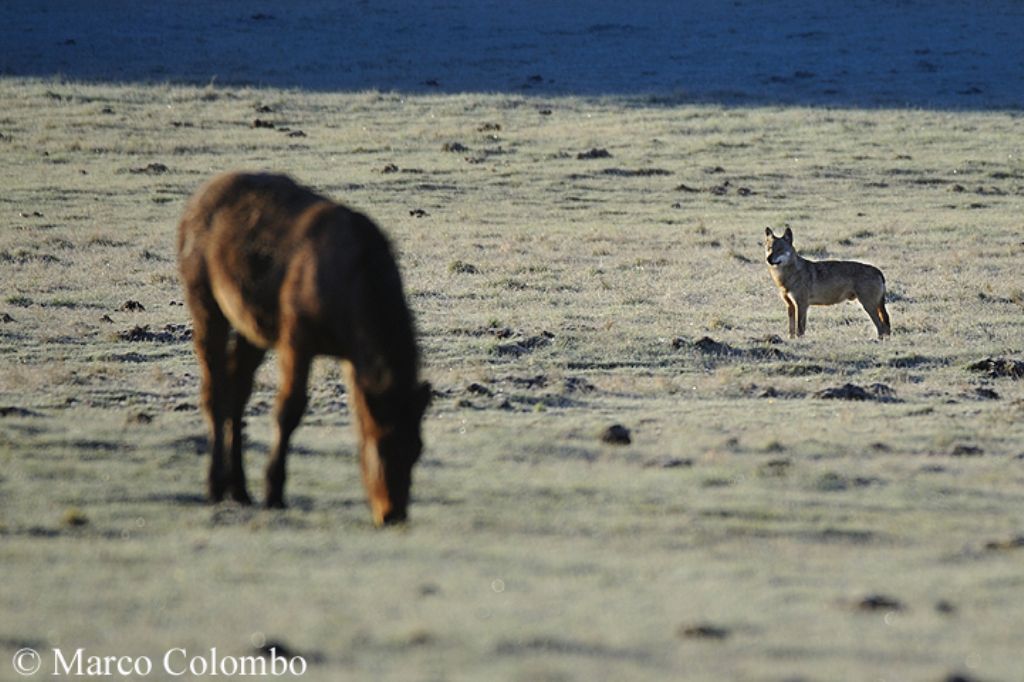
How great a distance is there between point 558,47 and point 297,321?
46.0 metres

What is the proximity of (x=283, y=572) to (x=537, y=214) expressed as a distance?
2310cm

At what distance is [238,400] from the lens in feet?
30.8

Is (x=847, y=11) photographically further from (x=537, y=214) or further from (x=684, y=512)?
(x=684, y=512)

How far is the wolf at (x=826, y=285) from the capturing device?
62.1 feet

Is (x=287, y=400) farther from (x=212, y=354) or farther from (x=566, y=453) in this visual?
(x=566, y=453)

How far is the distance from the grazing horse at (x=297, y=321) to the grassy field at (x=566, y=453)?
39 cm

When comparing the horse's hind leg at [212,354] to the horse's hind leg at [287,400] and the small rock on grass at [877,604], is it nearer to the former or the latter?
the horse's hind leg at [287,400]

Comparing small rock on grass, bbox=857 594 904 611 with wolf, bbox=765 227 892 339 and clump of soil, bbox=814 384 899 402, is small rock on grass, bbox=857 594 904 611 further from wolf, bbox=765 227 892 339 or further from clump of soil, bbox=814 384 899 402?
wolf, bbox=765 227 892 339

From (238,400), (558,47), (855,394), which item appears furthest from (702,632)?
(558,47)

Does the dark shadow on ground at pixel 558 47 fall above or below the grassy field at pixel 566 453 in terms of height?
above

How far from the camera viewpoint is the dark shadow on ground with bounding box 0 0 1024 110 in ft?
153

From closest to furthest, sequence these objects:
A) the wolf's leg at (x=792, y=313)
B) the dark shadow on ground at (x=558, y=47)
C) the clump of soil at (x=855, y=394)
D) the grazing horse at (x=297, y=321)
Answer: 1. the grazing horse at (x=297, y=321)
2. the clump of soil at (x=855, y=394)
3. the wolf's leg at (x=792, y=313)
4. the dark shadow on ground at (x=558, y=47)

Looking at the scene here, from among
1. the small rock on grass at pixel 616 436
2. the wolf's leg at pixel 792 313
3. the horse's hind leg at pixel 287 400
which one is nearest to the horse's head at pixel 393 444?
the horse's hind leg at pixel 287 400

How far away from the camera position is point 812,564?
7.87 metres
